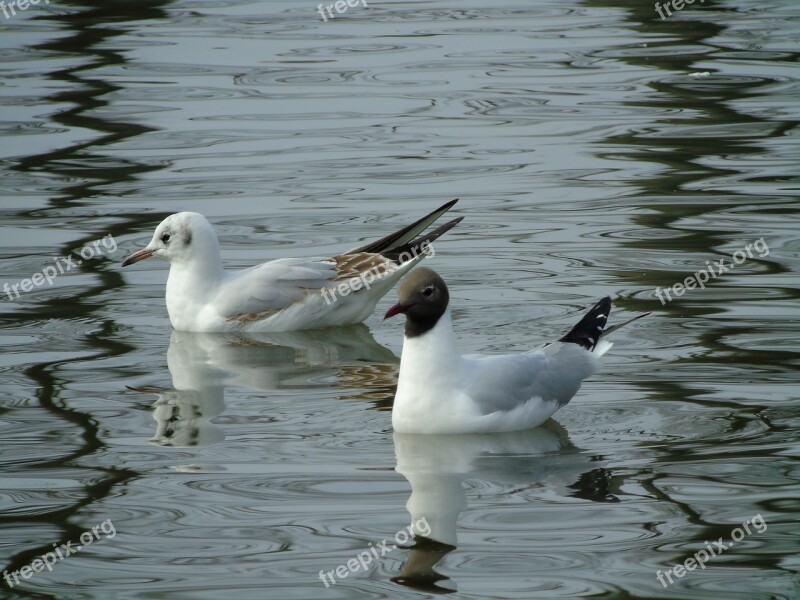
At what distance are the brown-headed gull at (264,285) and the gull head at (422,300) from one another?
96.5 inches

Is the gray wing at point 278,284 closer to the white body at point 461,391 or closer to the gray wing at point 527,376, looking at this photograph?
the gray wing at point 527,376

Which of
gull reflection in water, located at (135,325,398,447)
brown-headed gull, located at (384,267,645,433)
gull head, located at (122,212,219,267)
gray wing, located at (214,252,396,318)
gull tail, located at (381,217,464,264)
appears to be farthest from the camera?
gull tail, located at (381,217,464,264)

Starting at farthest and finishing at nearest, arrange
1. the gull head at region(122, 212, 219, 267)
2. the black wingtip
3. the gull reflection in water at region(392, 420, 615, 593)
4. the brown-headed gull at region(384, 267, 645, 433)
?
the gull head at region(122, 212, 219, 267) < the black wingtip < the brown-headed gull at region(384, 267, 645, 433) < the gull reflection in water at region(392, 420, 615, 593)

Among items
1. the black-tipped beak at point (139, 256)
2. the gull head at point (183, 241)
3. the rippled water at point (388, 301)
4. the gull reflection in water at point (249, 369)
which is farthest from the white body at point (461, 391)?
the black-tipped beak at point (139, 256)

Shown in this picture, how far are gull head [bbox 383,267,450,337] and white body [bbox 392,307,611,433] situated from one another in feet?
Result: 0.16

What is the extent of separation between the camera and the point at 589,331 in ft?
27.2

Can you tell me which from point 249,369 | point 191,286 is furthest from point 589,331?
point 191,286

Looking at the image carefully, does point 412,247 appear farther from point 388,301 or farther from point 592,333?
point 592,333

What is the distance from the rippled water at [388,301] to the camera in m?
6.36

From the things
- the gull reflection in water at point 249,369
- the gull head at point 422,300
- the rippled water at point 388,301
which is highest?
the gull head at point 422,300

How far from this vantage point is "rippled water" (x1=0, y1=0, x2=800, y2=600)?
636cm

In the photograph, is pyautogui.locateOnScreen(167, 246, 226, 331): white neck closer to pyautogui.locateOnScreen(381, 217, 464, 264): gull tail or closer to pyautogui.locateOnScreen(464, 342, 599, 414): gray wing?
pyautogui.locateOnScreen(381, 217, 464, 264): gull tail

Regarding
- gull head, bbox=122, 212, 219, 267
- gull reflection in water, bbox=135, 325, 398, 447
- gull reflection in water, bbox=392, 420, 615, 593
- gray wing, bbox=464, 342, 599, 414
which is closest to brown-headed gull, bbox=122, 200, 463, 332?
gull head, bbox=122, 212, 219, 267

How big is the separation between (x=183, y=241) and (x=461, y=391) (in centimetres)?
333
